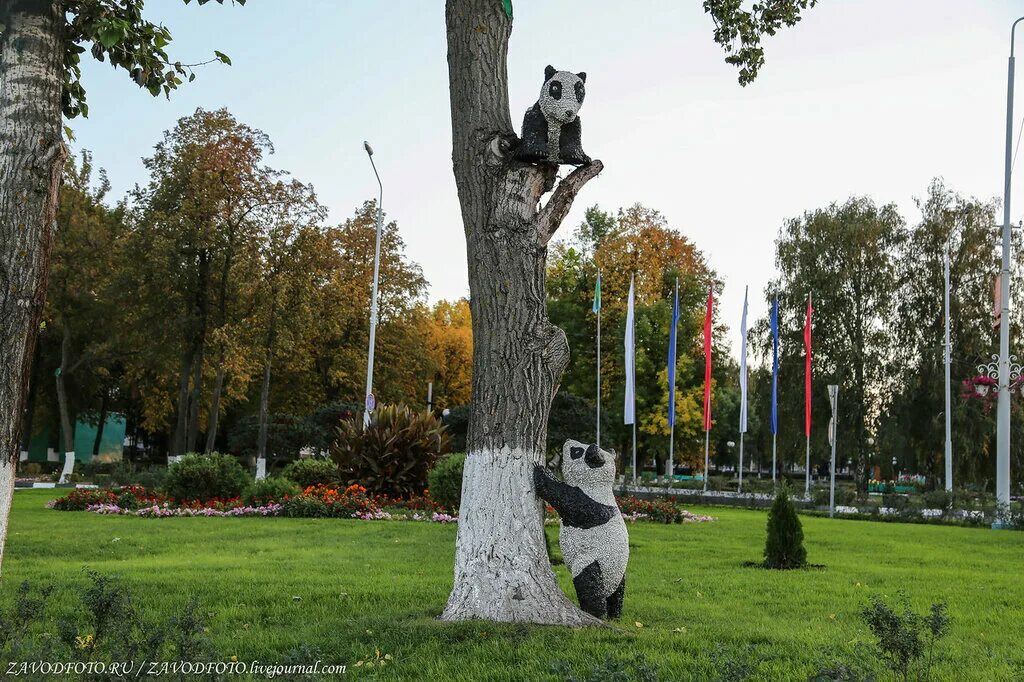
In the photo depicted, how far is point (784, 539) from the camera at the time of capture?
1167 cm

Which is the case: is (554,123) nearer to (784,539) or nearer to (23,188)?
(23,188)

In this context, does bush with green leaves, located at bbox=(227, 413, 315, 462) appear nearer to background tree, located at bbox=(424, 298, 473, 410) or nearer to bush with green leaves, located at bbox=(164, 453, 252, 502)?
background tree, located at bbox=(424, 298, 473, 410)

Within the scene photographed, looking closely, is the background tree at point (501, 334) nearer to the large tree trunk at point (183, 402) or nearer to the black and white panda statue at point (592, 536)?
the black and white panda statue at point (592, 536)

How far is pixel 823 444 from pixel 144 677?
38824 millimetres

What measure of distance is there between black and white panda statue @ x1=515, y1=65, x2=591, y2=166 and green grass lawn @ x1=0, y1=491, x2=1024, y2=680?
350cm

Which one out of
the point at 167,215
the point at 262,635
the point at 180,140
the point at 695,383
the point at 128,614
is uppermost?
the point at 180,140

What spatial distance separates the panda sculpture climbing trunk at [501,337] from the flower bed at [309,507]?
10092 mm

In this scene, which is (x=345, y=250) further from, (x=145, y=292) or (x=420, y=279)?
(x=145, y=292)

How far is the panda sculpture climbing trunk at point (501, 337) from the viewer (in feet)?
22.3

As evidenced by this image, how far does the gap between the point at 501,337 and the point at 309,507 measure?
37.8 ft

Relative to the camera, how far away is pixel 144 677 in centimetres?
405

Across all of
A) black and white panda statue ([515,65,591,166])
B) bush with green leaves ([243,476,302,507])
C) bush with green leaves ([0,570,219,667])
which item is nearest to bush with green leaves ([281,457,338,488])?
bush with green leaves ([243,476,302,507])

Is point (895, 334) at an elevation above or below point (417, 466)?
above

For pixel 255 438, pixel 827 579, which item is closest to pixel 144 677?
pixel 827 579
